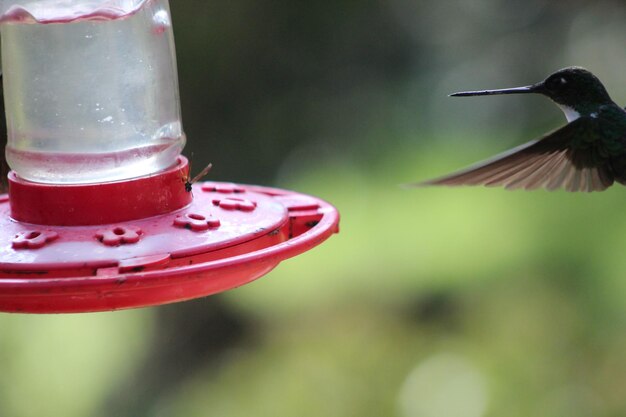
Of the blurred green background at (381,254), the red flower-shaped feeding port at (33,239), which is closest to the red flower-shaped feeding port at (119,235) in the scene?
the red flower-shaped feeding port at (33,239)

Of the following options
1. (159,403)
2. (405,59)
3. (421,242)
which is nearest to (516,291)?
(421,242)

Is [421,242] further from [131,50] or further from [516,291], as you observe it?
[131,50]

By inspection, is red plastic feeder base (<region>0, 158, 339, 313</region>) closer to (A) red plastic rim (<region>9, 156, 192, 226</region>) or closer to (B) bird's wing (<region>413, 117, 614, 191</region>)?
(A) red plastic rim (<region>9, 156, 192, 226</region>)

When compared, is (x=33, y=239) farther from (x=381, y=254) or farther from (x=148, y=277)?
(x=381, y=254)

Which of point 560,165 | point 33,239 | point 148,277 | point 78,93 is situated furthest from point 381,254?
point 148,277

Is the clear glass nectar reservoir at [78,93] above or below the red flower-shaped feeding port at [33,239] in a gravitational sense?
above

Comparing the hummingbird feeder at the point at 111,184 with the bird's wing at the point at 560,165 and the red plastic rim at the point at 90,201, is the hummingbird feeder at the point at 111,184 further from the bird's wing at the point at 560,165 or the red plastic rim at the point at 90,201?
the bird's wing at the point at 560,165
